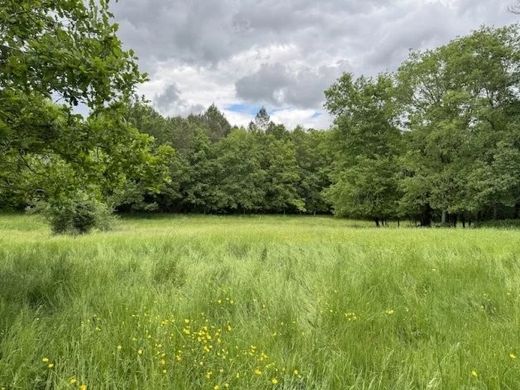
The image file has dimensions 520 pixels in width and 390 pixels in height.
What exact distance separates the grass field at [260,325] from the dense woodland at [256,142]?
156 cm

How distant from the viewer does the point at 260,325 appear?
12.3 feet

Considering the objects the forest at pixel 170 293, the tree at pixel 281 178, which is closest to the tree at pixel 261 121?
the tree at pixel 281 178

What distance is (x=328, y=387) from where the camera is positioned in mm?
2662

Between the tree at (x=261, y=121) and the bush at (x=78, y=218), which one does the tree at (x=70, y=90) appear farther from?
the tree at (x=261, y=121)

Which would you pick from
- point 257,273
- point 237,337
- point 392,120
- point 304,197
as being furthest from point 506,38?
point 304,197

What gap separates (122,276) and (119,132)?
7.61 ft

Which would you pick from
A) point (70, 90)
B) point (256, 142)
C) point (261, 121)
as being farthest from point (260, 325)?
point (261, 121)

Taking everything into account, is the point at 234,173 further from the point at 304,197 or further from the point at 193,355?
the point at 193,355

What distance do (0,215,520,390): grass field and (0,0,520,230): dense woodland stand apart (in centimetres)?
156

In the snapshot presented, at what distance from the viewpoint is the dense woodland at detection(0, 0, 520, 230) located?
3756 mm

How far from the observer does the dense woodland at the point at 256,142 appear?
12.3 ft

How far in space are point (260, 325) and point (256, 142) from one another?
5954cm

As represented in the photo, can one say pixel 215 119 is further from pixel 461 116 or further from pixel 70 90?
pixel 70 90

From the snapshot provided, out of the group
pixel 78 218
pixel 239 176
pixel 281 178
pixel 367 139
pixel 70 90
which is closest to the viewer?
pixel 70 90
